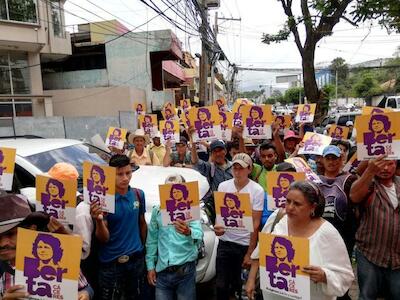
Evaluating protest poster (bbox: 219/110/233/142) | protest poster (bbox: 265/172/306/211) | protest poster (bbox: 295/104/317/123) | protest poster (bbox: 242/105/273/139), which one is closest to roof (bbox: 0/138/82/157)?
protest poster (bbox: 219/110/233/142)

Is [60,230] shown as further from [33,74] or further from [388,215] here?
[33,74]

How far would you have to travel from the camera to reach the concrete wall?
723 inches

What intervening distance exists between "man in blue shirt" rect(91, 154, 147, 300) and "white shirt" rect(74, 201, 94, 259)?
106mm

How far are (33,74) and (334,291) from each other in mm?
18517

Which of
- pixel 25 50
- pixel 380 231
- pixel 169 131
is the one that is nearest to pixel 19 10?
pixel 25 50

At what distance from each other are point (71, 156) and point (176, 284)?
239 cm

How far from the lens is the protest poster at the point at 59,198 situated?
9.46 ft

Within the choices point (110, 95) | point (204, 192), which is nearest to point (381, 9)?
point (204, 192)

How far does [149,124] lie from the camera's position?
7.71 meters

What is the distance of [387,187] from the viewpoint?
9.52 ft

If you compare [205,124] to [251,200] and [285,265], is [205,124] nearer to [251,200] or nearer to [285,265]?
[251,200]

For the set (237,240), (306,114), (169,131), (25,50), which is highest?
(25,50)

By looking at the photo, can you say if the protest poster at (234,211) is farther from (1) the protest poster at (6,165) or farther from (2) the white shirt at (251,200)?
(1) the protest poster at (6,165)

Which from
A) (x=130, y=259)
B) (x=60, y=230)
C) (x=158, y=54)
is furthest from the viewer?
(x=158, y=54)
